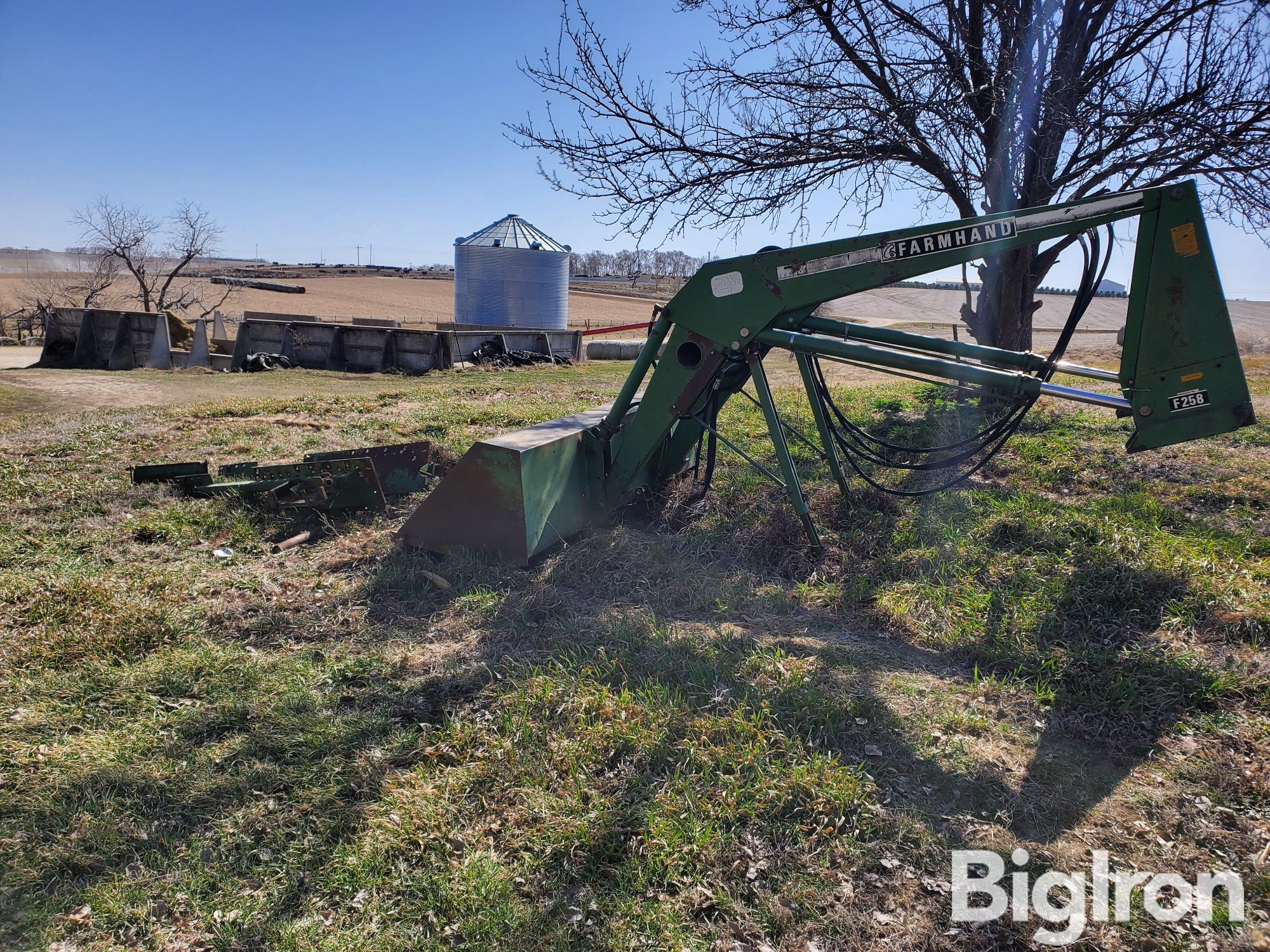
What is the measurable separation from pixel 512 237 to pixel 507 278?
52.6 inches

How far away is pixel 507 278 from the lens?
2261cm

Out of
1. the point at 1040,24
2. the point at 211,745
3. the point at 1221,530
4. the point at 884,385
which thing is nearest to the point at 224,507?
the point at 211,745

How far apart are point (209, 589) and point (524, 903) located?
9.32 feet

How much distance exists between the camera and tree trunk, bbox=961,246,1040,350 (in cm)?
789

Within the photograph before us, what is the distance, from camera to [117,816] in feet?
8.39

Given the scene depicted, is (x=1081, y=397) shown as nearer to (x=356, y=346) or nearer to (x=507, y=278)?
(x=356, y=346)

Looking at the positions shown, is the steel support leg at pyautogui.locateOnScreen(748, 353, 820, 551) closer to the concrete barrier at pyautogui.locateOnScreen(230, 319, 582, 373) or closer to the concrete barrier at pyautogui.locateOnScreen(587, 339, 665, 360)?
the concrete barrier at pyautogui.locateOnScreen(230, 319, 582, 373)

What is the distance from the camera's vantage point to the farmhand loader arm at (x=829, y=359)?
375 cm

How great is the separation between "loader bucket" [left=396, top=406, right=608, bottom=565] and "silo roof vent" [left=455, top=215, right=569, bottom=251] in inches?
753

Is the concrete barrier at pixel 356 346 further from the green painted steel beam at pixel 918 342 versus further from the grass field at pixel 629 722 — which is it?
the green painted steel beam at pixel 918 342

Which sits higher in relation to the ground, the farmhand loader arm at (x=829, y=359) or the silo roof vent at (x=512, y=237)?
the silo roof vent at (x=512, y=237)

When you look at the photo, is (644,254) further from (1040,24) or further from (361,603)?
(361,603)

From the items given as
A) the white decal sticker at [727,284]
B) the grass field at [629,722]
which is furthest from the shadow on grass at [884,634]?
the white decal sticker at [727,284]

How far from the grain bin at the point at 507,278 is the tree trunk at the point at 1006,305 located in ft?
52.7
